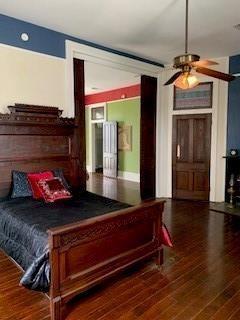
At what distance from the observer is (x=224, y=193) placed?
221 inches

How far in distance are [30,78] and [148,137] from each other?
10.0ft

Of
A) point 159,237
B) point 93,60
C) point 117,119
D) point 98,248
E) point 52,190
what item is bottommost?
point 159,237

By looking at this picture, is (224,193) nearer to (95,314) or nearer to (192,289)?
(192,289)

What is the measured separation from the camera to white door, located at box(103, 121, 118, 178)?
9.05 meters

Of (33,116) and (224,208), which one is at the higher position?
(33,116)

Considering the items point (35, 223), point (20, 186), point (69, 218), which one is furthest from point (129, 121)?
point (35, 223)

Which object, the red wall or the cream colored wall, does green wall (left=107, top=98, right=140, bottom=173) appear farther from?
the cream colored wall

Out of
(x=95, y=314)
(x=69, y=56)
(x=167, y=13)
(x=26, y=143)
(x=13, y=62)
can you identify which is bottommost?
(x=95, y=314)

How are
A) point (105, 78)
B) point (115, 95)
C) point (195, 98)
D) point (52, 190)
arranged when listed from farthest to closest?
point (115, 95) < point (105, 78) < point (195, 98) < point (52, 190)

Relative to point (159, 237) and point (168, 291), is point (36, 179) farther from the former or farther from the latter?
point (168, 291)

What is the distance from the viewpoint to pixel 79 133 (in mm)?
4676

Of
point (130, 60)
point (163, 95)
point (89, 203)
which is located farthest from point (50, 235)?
point (163, 95)

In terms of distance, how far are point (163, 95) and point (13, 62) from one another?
3.50m

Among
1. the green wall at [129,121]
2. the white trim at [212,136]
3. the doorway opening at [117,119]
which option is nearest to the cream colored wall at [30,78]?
the white trim at [212,136]
